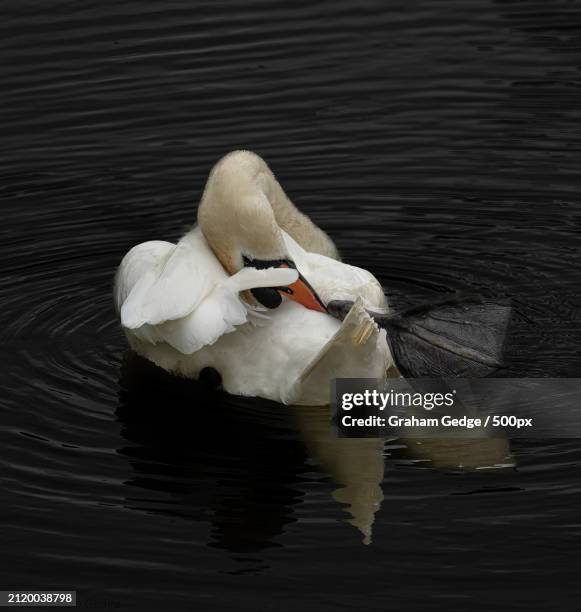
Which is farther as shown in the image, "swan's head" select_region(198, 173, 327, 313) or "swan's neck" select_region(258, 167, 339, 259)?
"swan's neck" select_region(258, 167, 339, 259)

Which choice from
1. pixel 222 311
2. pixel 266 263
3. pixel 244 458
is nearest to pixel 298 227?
pixel 266 263

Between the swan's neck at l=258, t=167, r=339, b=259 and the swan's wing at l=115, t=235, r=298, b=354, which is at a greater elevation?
the swan's neck at l=258, t=167, r=339, b=259

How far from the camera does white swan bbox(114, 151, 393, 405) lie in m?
8.02

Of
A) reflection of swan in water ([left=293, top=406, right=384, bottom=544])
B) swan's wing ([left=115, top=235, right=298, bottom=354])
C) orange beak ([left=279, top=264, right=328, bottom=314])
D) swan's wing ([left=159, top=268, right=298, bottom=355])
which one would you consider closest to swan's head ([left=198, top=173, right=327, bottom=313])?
orange beak ([left=279, top=264, right=328, bottom=314])

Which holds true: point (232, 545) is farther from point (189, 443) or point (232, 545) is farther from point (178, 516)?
point (189, 443)

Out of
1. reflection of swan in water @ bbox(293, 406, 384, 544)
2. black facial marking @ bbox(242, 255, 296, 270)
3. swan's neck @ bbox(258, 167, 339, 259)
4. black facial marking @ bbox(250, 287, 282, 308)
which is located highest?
swan's neck @ bbox(258, 167, 339, 259)

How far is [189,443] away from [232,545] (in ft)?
3.97

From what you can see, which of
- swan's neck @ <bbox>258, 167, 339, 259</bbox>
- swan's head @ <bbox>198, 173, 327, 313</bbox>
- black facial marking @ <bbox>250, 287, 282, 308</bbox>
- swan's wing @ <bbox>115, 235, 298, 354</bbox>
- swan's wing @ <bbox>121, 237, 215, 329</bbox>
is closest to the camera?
swan's wing @ <bbox>115, 235, 298, 354</bbox>

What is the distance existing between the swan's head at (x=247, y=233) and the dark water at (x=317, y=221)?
0.67 m

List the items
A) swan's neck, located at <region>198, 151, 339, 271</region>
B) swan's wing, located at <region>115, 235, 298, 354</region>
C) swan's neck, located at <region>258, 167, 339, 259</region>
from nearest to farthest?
swan's wing, located at <region>115, 235, 298, 354</region> → swan's neck, located at <region>198, 151, 339, 271</region> → swan's neck, located at <region>258, 167, 339, 259</region>

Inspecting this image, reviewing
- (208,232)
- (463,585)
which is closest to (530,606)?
(463,585)

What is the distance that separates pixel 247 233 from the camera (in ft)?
28.3

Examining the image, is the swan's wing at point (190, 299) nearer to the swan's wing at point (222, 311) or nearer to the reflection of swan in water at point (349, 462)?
the swan's wing at point (222, 311)

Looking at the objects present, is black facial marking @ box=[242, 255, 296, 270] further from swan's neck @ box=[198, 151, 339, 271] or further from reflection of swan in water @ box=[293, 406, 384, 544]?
reflection of swan in water @ box=[293, 406, 384, 544]
